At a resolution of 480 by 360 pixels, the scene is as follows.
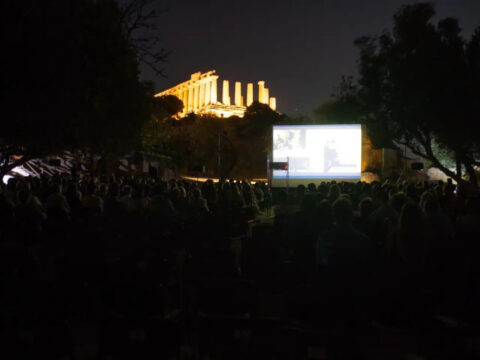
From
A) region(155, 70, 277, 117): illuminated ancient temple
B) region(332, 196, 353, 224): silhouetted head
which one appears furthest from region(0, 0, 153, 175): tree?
region(155, 70, 277, 117): illuminated ancient temple

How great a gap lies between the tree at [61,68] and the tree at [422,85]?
62.0 feet

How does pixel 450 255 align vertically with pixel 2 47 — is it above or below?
below

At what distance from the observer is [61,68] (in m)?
5.42

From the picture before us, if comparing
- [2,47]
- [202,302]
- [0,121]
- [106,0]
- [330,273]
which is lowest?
[202,302]

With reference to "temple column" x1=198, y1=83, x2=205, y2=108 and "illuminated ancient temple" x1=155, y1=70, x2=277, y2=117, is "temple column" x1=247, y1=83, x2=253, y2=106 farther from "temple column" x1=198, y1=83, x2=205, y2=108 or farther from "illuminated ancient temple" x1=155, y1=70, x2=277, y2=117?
"temple column" x1=198, y1=83, x2=205, y2=108

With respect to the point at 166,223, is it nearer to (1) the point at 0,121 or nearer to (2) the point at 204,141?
(1) the point at 0,121

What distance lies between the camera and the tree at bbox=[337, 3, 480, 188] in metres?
21.8

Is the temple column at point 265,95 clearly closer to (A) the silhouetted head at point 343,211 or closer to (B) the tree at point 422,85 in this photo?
(B) the tree at point 422,85

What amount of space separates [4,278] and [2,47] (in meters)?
2.49

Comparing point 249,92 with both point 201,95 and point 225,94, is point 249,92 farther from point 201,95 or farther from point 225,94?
point 201,95

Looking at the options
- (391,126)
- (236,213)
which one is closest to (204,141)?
(391,126)

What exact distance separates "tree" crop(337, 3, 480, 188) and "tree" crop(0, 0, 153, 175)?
1888 centimetres

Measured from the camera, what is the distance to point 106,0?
20.9ft

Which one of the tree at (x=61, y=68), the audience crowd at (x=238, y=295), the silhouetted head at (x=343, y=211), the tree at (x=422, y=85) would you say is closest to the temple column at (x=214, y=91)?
the tree at (x=422, y=85)
